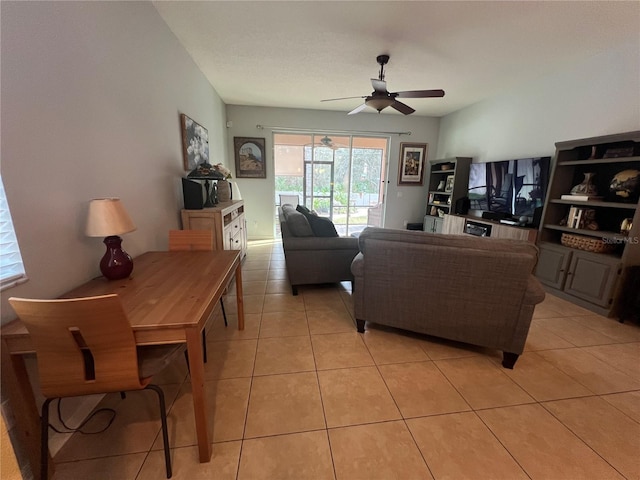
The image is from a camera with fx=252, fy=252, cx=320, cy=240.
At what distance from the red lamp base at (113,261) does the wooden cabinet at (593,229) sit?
13.1 feet

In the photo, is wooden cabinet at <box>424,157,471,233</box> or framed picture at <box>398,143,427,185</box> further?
framed picture at <box>398,143,427,185</box>

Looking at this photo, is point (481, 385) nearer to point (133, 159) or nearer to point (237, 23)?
point (133, 159)

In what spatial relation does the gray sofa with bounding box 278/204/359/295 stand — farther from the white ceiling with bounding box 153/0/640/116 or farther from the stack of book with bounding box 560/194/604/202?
the stack of book with bounding box 560/194/604/202

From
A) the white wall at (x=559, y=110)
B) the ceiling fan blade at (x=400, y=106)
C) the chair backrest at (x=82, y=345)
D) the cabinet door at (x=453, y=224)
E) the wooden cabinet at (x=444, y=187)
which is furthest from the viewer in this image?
the wooden cabinet at (x=444, y=187)

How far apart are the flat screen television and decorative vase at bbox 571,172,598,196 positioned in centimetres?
42

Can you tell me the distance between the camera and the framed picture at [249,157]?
5.03 m

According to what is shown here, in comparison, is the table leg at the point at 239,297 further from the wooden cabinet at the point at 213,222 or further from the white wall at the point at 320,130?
the white wall at the point at 320,130

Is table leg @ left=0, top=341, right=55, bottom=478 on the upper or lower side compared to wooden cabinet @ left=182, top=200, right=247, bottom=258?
lower

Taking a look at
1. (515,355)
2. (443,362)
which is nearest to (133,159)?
(443,362)

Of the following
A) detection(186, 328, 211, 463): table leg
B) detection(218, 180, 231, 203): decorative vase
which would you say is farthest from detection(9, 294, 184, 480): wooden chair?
detection(218, 180, 231, 203): decorative vase

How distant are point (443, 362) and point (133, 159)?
270 cm

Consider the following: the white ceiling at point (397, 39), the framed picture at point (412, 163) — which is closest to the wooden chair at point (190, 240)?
the white ceiling at point (397, 39)

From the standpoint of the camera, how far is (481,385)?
164cm

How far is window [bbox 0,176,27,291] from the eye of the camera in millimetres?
974
